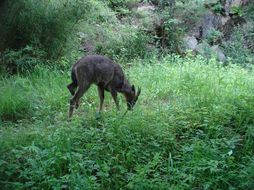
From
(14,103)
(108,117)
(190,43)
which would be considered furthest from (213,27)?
(14,103)

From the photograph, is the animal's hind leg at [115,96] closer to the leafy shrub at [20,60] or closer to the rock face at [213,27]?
the leafy shrub at [20,60]

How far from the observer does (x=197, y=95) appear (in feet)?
27.5

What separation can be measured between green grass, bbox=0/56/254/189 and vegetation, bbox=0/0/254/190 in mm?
16

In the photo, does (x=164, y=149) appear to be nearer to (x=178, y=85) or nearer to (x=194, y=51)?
(x=178, y=85)

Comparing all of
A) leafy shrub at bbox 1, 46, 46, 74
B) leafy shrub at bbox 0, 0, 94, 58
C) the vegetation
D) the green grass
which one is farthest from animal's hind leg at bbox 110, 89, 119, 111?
leafy shrub at bbox 0, 0, 94, 58

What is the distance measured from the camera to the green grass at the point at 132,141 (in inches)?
217

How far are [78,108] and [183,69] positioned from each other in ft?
10.6

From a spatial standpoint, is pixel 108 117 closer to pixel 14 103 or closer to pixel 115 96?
pixel 115 96

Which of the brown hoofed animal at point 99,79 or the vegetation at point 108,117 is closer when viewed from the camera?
the vegetation at point 108,117

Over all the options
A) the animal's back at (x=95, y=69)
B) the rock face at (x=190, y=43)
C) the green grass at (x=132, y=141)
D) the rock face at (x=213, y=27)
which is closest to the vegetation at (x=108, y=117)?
the green grass at (x=132, y=141)

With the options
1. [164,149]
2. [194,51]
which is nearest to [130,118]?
[164,149]

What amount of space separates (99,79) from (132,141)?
207 centimetres

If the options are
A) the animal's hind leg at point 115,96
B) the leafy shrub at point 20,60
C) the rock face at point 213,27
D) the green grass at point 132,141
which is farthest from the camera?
the rock face at point 213,27

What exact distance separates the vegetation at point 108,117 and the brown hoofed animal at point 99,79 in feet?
0.91
